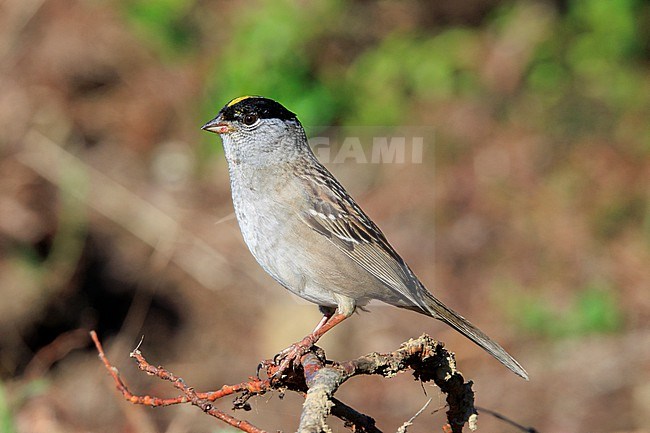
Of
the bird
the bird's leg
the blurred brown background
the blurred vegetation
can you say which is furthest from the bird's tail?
the blurred vegetation

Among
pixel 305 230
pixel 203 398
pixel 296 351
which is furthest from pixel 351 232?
pixel 203 398

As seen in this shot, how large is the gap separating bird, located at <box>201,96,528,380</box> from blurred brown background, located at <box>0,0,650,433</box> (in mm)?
1976

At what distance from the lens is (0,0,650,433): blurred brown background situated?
6.52 meters

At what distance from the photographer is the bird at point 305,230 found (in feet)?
11.8

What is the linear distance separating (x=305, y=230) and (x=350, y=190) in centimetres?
427

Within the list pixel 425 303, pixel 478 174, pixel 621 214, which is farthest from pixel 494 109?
pixel 425 303

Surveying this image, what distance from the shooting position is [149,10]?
9.12 meters

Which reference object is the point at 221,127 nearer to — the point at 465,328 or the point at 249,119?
the point at 249,119

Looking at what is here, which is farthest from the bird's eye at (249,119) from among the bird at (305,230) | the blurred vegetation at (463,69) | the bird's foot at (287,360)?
the blurred vegetation at (463,69)

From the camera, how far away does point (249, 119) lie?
4.07 m

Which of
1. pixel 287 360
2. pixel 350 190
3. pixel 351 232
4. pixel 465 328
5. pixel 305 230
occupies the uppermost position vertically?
pixel 350 190

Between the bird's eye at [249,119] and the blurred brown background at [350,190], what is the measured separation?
7.28ft

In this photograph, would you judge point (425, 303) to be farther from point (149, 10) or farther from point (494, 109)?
point (149, 10)

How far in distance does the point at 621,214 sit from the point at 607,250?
0.42 metres
